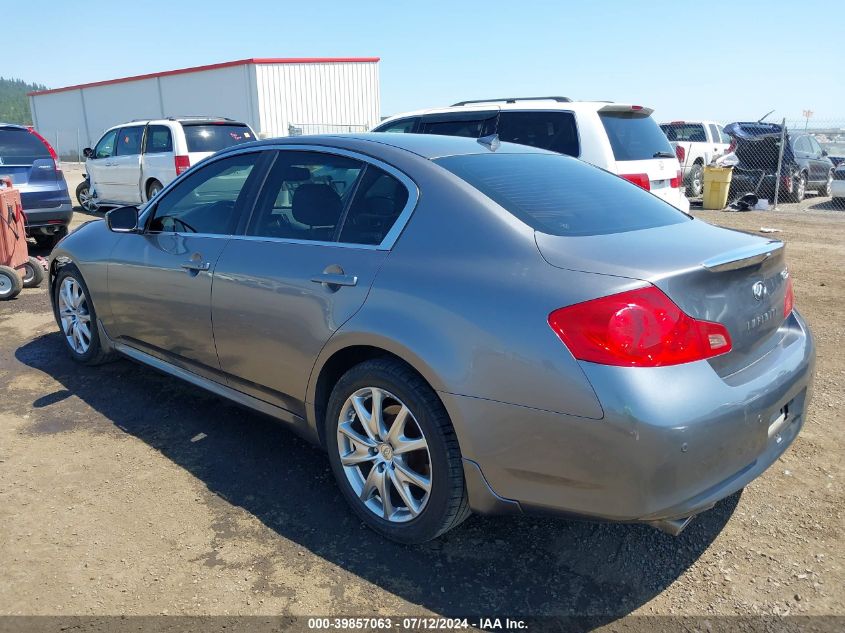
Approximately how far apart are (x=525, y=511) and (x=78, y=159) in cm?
4208

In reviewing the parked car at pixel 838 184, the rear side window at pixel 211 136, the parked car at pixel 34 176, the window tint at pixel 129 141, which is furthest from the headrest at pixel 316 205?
the parked car at pixel 838 184

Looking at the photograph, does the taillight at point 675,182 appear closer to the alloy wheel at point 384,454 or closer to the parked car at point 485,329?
the parked car at point 485,329

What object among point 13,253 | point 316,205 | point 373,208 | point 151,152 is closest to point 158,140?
point 151,152

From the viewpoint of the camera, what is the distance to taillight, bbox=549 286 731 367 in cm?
214

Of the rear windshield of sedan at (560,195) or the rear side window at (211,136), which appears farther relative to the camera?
the rear side window at (211,136)

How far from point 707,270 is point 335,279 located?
147cm

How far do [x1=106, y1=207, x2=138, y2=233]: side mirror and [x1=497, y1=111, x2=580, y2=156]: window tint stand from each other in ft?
13.9

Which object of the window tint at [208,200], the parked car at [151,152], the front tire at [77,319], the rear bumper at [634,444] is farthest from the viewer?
the parked car at [151,152]

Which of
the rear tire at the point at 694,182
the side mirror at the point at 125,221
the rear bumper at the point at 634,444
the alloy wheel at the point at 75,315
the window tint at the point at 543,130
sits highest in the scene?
the window tint at the point at 543,130

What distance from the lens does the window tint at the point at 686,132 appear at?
719 inches

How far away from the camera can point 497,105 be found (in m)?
7.80

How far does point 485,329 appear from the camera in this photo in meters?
2.35

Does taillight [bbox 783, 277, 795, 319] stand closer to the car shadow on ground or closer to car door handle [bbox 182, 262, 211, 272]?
the car shadow on ground

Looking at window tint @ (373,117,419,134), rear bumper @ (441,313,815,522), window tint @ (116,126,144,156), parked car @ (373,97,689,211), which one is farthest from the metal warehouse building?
rear bumper @ (441,313,815,522)
